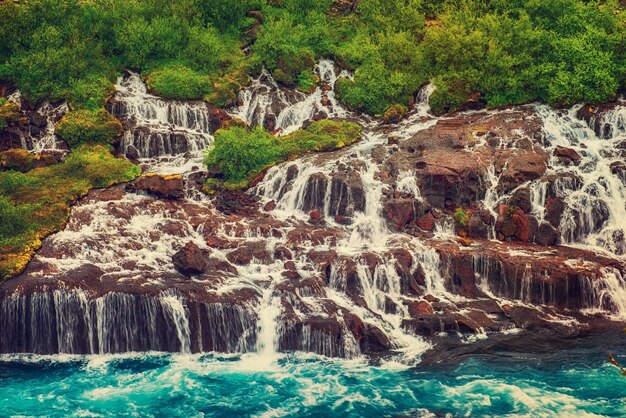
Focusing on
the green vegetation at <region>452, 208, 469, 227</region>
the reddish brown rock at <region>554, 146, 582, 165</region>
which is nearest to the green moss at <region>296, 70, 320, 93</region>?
the green vegetation at <region>452, 208, 469, 227</region>

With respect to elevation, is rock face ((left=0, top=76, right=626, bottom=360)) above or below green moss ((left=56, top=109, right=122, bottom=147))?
below

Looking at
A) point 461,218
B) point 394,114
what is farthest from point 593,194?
point 394,114

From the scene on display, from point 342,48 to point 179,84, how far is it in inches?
484

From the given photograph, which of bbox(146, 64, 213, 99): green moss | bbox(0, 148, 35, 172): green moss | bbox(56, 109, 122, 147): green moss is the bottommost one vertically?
bbox(0, 148, 35, 172): green moss

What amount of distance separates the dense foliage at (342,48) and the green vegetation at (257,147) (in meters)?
4.58

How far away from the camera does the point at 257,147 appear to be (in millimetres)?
42375

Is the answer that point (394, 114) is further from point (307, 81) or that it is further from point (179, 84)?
point (179, 84)

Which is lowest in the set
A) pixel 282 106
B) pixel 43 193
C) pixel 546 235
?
pixel 546 235

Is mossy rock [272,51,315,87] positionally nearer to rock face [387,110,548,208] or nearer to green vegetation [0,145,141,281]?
rock face [387,110,548,208]

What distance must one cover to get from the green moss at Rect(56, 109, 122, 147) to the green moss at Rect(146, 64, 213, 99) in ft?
14.4

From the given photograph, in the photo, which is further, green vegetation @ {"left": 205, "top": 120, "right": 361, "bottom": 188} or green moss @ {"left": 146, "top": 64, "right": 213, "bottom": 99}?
green moss @ {"left": 146, "top": 64, "right": 213, "bottom": 99}

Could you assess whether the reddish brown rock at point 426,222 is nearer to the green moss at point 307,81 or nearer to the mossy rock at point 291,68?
the green moss at point 307,81

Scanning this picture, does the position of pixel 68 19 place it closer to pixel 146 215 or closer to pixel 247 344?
pixel 146 215

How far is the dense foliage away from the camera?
45.6m
